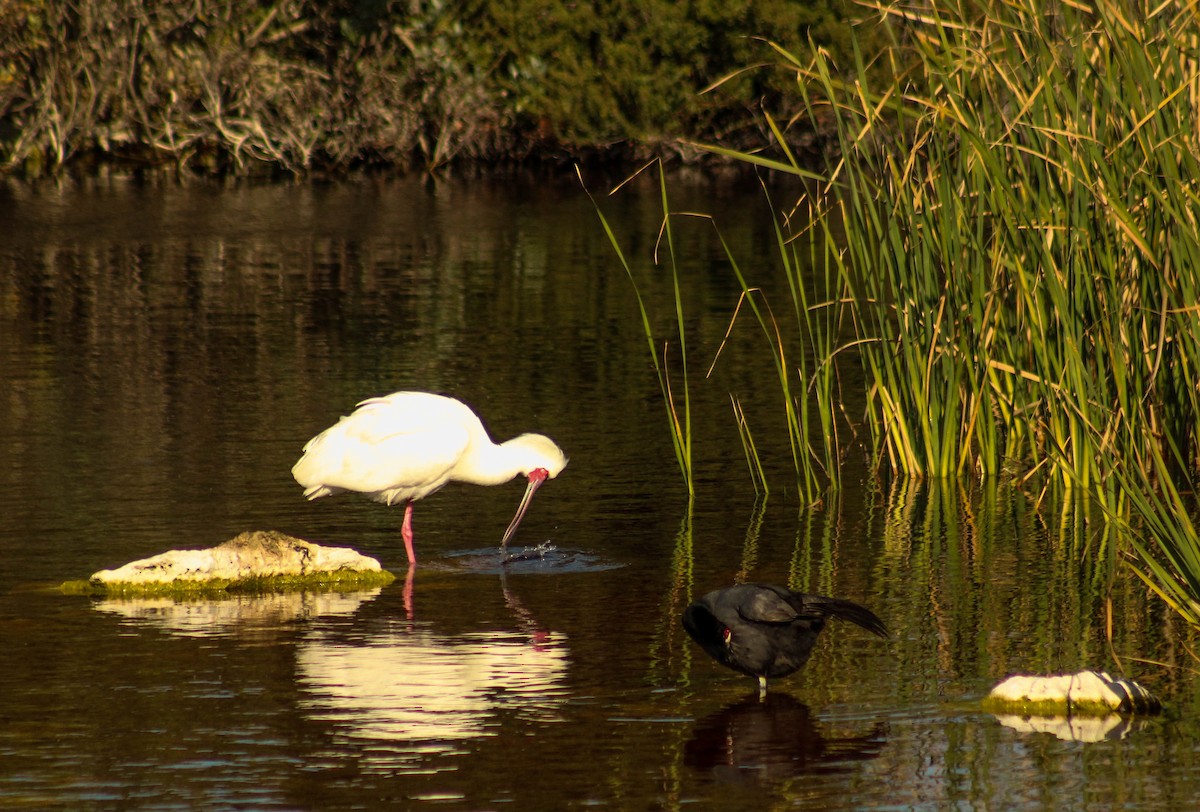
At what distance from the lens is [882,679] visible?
21.5ft

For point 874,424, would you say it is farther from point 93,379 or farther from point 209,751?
point 93,379

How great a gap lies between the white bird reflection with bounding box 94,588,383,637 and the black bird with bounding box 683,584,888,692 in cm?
190

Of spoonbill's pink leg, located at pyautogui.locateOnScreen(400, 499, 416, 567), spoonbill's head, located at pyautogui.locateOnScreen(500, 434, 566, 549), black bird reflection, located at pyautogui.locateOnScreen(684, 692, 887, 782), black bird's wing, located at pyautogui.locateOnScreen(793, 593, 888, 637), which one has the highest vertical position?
spoonbill's head, located at pyautogui.locateOnScreen(500, 434, 566, 549)

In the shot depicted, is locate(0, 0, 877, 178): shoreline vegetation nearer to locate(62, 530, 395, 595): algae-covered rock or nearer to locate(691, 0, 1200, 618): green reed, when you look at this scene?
locate(691, 0, 1200, 618): green reed

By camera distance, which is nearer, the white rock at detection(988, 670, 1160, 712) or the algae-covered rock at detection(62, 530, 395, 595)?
the white rock at detection(988, 670, 1160, 712)

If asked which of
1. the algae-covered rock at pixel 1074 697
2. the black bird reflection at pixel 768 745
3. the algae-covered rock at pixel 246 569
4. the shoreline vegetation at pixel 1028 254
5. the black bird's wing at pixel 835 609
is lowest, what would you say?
the black bird reflection at pixel 768 745

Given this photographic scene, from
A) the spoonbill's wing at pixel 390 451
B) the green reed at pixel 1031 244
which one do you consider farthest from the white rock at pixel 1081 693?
the spoonbill's wing at pixel 390 451

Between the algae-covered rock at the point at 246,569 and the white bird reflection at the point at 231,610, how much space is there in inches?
2.9

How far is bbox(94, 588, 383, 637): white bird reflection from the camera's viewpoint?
7.36m

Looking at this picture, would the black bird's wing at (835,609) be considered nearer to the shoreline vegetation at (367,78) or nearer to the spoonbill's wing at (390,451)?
the spoonbill's wing at (390,451)

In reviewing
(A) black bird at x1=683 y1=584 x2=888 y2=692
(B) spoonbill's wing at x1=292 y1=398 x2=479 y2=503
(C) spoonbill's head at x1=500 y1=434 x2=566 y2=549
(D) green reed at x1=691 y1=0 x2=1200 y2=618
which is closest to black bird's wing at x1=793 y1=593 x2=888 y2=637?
(A) black bird at x1=683 y1=584 x2=888 y2=692

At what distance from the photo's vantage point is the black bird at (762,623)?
6160mm

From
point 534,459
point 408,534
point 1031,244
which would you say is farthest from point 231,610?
point 1031,244

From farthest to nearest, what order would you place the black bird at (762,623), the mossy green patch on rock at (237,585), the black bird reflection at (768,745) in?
1. the mossy green patch on rock at (237,585)
2. the black bird at (762,623)
3. the black bird reflection at (768,745)
